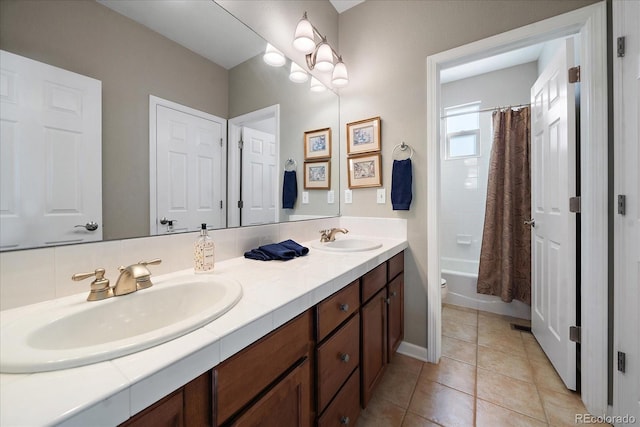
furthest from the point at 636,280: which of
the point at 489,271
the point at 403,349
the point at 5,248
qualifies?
the point at 5,248

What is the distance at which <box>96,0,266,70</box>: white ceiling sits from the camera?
96 centimetres

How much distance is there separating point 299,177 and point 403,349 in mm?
1473

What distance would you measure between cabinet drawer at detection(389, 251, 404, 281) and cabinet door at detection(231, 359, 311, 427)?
90cm

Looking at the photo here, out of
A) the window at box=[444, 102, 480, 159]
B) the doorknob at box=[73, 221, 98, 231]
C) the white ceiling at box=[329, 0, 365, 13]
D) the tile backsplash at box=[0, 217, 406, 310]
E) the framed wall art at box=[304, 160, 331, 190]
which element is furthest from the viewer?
the window at box=[444, 102, 480, 159]

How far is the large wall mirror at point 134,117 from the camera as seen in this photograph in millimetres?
707

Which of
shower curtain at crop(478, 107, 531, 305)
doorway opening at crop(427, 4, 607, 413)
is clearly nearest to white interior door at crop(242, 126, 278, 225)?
doorway opening at crop(427, 4, 607, 413)

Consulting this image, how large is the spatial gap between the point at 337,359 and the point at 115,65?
4.36ft

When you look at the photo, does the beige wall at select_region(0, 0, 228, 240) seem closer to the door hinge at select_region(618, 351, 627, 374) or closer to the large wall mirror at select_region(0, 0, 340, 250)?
the large wall mirror at select_region(0, 0, 340, 250)

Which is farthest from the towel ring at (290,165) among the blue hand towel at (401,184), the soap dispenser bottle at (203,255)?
the soap dispenser bottle at (203,255)

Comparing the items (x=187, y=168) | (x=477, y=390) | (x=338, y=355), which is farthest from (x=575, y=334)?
(x=187, y=168)

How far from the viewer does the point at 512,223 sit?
8.23ft

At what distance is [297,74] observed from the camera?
5.85 feet

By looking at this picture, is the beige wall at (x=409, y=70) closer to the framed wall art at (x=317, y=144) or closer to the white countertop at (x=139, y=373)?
the framed wall art at (x=317, y=144)
